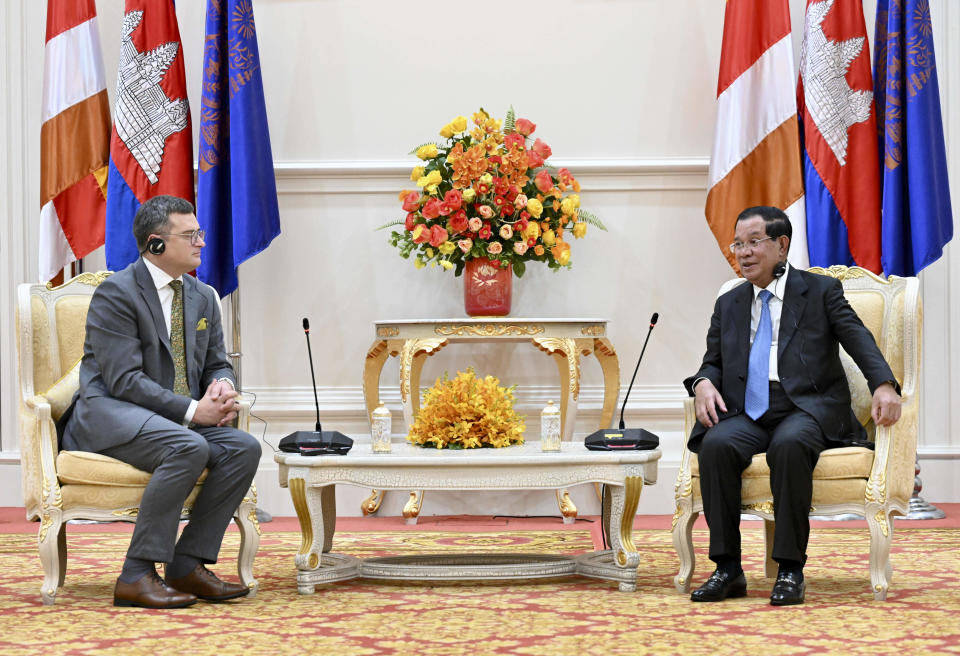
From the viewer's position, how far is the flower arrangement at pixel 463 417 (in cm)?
360

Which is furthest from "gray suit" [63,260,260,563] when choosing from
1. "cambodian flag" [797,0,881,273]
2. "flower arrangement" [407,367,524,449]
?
"cambodian flag" [797,0,881,273]

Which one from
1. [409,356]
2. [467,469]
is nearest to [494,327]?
[409,356]

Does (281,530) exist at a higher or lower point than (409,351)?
lower

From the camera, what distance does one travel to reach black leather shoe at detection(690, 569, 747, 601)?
10.7 ft

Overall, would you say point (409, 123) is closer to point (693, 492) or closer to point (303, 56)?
point (303, 56)

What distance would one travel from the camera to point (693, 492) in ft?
11.3

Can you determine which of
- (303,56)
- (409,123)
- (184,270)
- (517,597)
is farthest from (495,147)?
(517,597)

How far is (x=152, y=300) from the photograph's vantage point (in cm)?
353

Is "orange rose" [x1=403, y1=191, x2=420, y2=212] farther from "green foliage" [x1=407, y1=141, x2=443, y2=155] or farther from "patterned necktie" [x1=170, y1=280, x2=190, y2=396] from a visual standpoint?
"patterned necktie" [x1=170, y1=280, x2=190, y2=396]

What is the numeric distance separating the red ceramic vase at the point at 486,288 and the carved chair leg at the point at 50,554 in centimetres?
235

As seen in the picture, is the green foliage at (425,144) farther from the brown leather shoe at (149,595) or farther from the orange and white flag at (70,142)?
the brown leather shoe at (149,595)

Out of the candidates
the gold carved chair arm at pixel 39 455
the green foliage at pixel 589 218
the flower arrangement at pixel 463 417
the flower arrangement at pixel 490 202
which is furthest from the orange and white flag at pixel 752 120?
the gold carved chair arm at pixel 39 455

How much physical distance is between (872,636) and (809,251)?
272 centimetres

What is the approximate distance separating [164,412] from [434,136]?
2.62 meters
